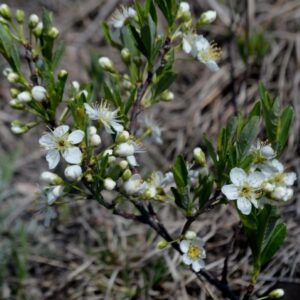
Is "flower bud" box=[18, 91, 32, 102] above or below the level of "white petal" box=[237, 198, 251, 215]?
above

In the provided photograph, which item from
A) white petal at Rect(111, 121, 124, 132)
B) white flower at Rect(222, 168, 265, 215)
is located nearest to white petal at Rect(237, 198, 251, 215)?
white flower at Rect(222, 168, 265, 215)

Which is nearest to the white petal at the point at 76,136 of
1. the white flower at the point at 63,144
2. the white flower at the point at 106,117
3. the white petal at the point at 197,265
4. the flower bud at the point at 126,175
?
the white flower at the point at 63,144

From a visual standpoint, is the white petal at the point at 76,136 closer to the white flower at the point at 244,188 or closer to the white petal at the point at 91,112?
the white petal at the point at 91,112

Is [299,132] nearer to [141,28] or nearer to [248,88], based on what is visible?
[248,88]

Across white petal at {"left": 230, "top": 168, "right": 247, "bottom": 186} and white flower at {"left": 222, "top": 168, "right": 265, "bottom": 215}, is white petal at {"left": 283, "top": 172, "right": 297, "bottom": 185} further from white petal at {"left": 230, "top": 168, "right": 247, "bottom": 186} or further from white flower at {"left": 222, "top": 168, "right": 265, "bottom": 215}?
white petal at {"left": 230, "top": 168, "right": 247, "bottom": 186}

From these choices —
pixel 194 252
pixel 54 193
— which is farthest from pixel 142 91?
pixel 194 252

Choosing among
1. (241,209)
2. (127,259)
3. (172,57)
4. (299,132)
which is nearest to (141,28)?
(172,57)

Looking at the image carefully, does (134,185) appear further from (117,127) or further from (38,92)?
(38,92)
